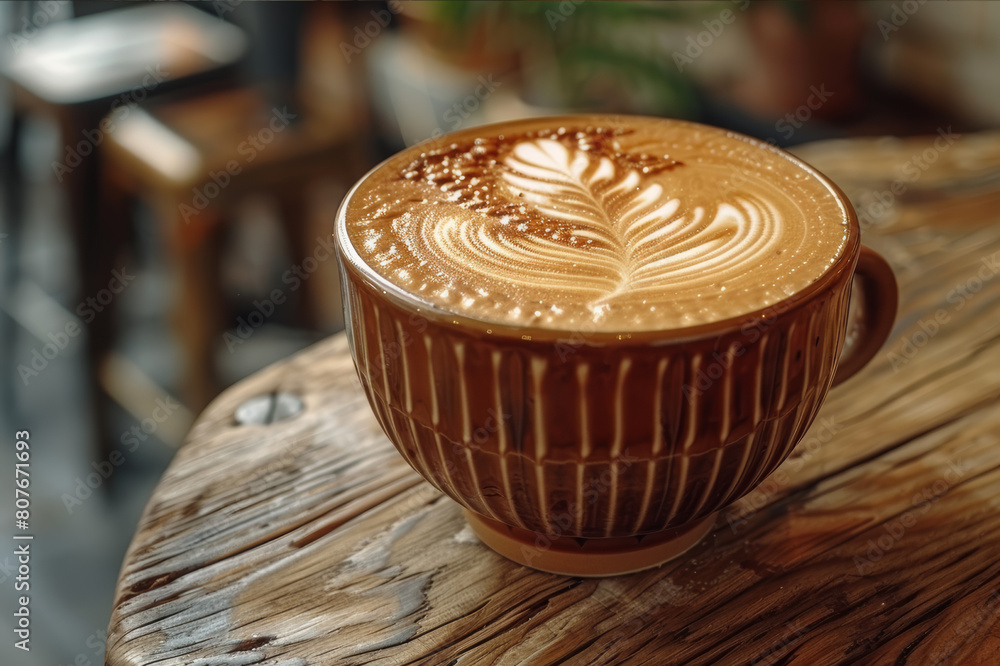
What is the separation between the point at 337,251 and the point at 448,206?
0.08 metres

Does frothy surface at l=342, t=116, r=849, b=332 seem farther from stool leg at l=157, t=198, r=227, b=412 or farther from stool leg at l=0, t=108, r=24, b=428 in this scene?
stool leg at l=0, t=108, r=24, b=428

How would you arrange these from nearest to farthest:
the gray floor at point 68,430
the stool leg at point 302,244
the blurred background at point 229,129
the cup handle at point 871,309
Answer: the cup handle at point 871,309, the gray floor at point 68,430, the blurred background at point 229,129, the stool leg at point 302,244

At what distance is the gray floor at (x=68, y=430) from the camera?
1.42 m

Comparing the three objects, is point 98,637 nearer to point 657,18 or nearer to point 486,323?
point 486,323

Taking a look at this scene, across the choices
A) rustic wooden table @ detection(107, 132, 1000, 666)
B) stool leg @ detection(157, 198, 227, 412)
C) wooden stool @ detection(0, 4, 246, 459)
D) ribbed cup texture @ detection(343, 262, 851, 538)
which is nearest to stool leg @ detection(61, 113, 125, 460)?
wooden stool @ detection(0, 4, 246, 459)

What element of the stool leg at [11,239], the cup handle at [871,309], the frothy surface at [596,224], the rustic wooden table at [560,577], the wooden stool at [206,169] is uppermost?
the frothy surface at [596,224]

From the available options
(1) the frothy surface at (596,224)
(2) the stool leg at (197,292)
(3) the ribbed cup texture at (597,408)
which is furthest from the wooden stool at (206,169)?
(3) the ribbed cup texture at (597,408)

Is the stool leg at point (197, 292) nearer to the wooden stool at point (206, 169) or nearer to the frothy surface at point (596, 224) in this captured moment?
the wooden stool at point (206, 169)

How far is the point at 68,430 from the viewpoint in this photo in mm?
1771

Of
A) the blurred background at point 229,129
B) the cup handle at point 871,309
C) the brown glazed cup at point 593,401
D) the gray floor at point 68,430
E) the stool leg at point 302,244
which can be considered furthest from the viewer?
the stool leg at point 302,244

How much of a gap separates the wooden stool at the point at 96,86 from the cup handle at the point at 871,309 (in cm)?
122

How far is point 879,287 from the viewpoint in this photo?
62cm

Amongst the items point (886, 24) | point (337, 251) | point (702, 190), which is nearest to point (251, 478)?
point (337, 251)

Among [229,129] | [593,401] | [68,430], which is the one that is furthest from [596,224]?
[68,430]
